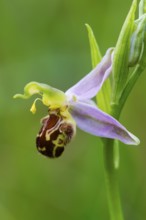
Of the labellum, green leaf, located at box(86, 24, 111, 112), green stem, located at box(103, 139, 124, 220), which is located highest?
green leaf, located at box(86, 24, 111, 112)

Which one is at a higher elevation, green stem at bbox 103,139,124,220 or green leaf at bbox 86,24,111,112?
green leaf at bbox 86,24,111,112

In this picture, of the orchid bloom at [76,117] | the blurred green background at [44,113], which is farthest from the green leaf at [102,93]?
the blurred green background at [44,113]

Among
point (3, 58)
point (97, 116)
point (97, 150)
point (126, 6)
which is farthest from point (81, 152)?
point (97, 116)

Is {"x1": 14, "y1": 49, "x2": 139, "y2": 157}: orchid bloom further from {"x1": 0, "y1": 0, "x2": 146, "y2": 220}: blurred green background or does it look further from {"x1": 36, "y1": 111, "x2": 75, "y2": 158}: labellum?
{"x1": 0, "y1": 0, "x2": 146, "y2": 220}: blurred green background

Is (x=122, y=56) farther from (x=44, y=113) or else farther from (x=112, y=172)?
(x=44, y=113)

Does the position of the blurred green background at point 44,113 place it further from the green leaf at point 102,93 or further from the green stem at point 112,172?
the green leaf at point 102,93

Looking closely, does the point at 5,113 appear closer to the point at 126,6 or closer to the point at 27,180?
the point at 27,180

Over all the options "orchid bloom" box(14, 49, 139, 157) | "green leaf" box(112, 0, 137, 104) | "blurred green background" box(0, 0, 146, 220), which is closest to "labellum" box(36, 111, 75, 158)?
"orchid bloom" box(14, 49, 139, 157)
